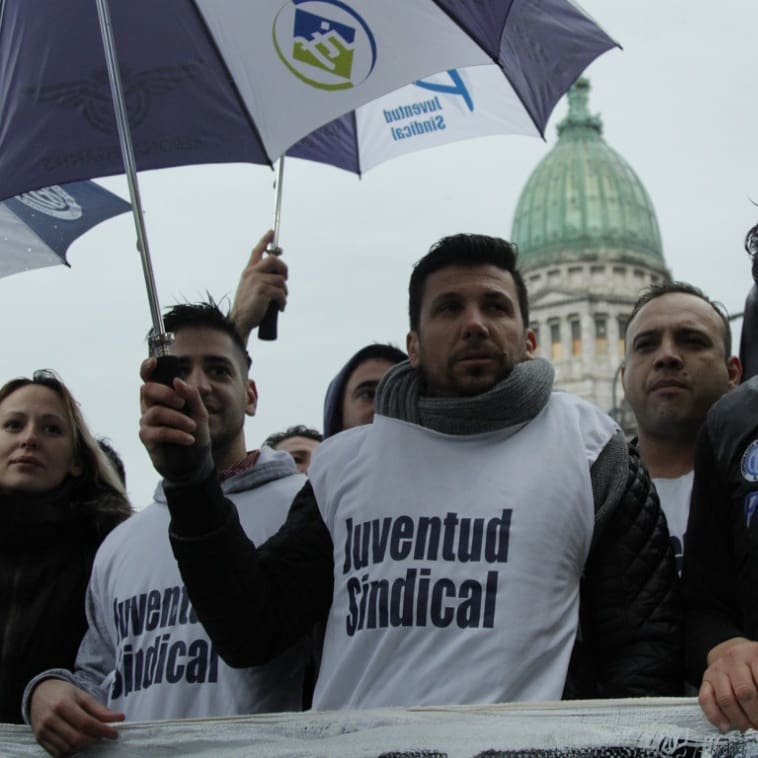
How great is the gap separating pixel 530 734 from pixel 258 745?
593 mm

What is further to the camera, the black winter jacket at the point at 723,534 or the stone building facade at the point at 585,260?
the stone building facade at the point at 585,260

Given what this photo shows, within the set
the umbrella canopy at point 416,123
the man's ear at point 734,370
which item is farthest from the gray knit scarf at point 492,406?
the umbrella canopy at point 416,123

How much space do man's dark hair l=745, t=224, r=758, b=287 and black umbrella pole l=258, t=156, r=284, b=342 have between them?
1555 millimetres

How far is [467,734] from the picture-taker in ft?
8.24

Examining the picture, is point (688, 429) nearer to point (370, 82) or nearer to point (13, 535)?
point (370, 82)

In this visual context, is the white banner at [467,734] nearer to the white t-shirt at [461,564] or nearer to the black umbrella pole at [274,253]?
the white t-shirt at [461,564]

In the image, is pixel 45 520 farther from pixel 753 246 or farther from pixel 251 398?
pixel 753 246

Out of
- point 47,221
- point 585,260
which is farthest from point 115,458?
point 585,260

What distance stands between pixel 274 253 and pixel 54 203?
47.0 inches

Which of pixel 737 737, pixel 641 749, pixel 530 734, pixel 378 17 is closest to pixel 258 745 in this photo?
pixel 530 734

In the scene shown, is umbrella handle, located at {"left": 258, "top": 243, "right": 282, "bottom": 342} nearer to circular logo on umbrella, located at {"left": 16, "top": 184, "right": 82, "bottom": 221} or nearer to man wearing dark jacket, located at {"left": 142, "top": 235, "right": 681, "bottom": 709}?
man wearing dark jacket, located at {"left": 142, "top": 235, "right": 681, "bottom": 709}

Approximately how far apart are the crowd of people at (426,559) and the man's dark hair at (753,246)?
0.24 metres

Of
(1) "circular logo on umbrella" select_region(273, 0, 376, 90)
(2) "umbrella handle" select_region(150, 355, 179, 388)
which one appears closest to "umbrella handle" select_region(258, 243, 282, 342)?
(1) "circular logo on umbrella" select_region(273, 0, 376, 90)

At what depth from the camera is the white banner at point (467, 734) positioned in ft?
7.78
